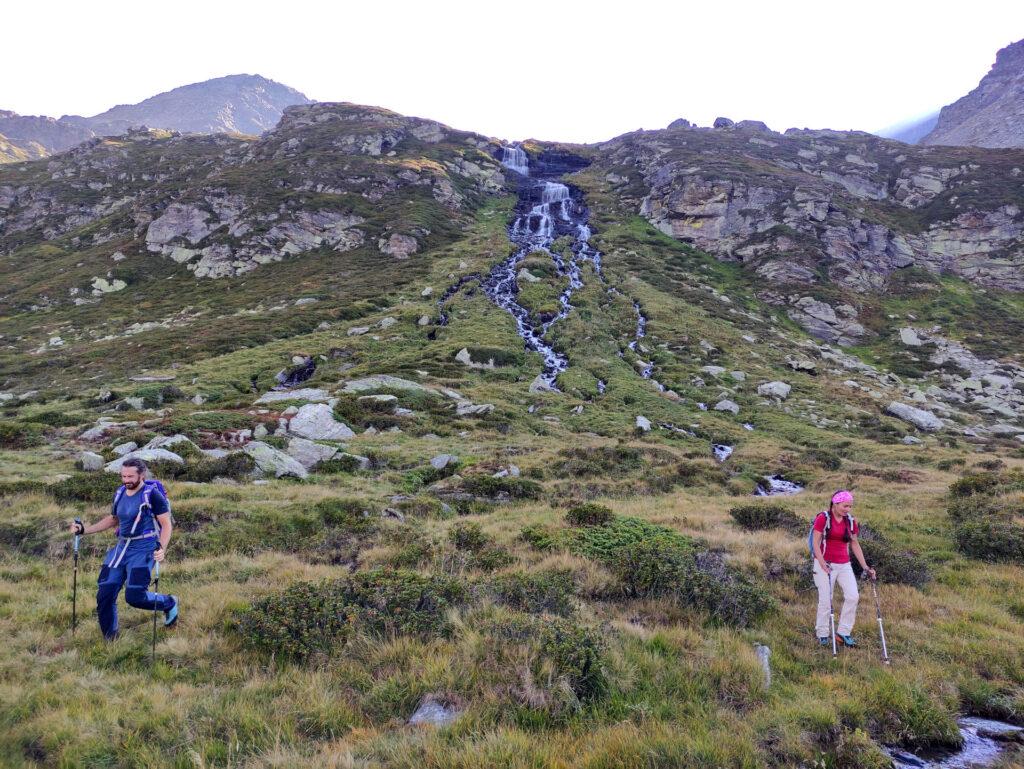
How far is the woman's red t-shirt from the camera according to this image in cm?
699

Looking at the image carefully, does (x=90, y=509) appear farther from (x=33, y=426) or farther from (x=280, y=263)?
(x=280, y=263)

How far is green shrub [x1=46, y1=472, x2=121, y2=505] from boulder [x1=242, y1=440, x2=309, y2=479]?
150 inches

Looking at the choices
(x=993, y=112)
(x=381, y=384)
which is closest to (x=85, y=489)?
(x=381, y=384)

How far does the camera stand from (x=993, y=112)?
134125mm

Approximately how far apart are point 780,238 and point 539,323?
144ft

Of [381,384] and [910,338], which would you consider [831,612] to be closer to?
[381,384]

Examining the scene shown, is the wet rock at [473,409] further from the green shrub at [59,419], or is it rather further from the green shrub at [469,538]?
the green shrub at [59,419]

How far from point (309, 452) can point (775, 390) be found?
31.2 metres

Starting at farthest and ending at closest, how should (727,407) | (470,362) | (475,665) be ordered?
(470,362)
(727,407)
(475,665)

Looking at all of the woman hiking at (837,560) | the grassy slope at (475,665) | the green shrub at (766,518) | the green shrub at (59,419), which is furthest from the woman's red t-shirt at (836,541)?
the green shrub at (59,419)

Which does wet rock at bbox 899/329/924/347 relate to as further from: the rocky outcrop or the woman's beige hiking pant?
the woman's beige hiking pant

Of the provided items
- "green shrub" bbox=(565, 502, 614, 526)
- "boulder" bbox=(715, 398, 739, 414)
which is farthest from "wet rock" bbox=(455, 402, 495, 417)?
"boulder" bbox=(715, 398, 739, 414)

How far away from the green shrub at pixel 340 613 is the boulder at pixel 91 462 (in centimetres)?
1163

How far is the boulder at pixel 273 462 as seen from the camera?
15.5m
